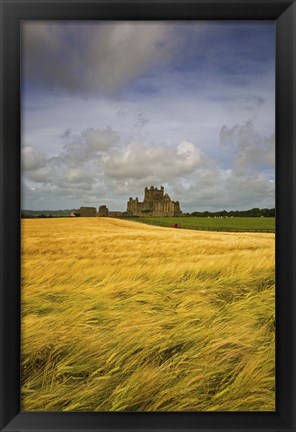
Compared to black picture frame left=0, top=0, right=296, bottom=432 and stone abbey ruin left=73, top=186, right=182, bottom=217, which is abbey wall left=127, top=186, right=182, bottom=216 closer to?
stone abbey ruin left=73, top=186, right=182, bottom=217

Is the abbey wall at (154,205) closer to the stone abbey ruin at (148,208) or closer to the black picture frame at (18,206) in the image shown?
the stone abbey ruin at (148,208)

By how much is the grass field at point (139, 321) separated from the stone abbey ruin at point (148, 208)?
0.04m

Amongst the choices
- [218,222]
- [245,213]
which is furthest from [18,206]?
[245,213]

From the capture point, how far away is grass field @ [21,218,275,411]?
1.72 meters

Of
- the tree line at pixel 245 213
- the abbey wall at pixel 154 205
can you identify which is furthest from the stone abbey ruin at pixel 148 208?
the tree line at pixel 245 213

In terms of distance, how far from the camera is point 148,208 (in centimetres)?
175

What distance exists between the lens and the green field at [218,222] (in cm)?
175

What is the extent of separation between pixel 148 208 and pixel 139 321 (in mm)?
504

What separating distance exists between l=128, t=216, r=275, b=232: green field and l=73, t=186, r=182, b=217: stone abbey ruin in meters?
0.03

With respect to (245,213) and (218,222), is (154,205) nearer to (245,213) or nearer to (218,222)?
(218,222)

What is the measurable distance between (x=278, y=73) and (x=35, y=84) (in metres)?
1.07

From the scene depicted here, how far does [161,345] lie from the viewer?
1.73 metres
